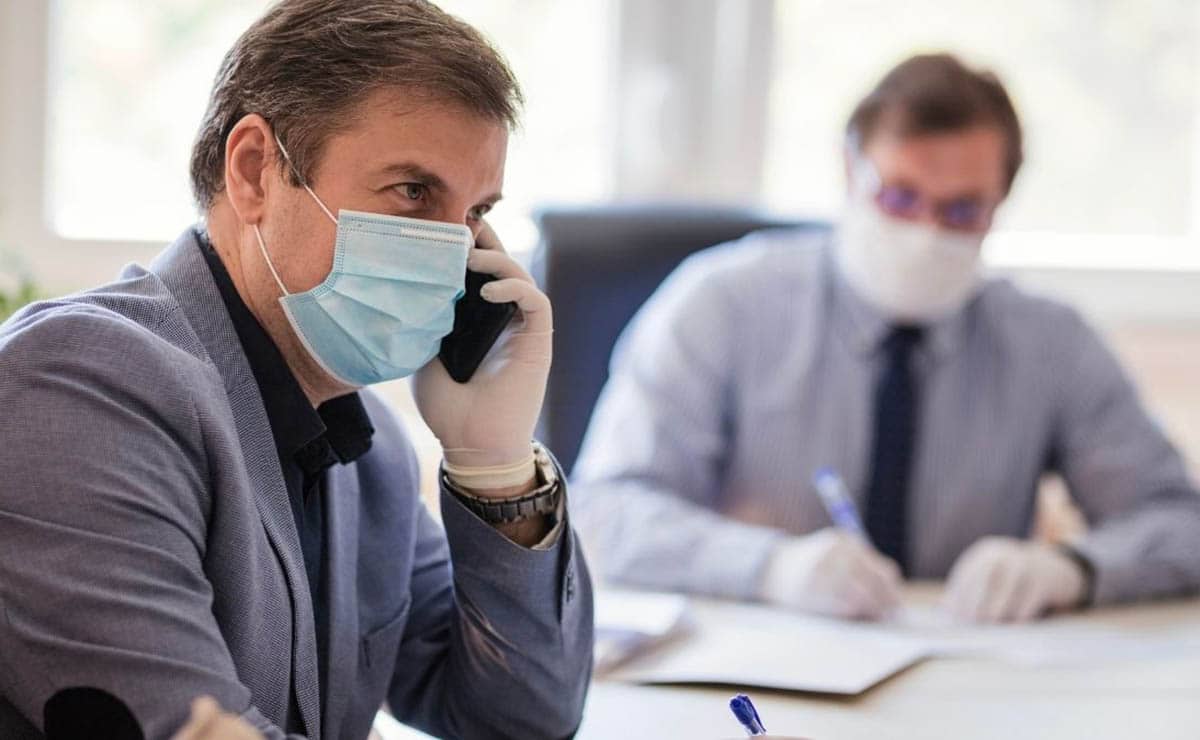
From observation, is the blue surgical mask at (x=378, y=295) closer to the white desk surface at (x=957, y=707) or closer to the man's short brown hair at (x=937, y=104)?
the white desk surface at (x=957, y=707)

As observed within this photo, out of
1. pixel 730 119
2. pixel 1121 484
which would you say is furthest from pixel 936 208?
pixel 730 119

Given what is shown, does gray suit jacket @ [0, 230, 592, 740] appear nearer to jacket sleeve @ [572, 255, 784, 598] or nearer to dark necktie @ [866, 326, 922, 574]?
jacket sleeve @ [572, 255, 784, 598]

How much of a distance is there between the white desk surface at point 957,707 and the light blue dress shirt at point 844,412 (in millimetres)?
591

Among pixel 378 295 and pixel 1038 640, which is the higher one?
pixel 378 295

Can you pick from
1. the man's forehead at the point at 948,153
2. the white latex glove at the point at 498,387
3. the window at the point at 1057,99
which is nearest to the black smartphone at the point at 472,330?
the white latex glove at the point at 498,387

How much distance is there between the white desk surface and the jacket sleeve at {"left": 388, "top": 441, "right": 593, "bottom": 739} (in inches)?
2.2

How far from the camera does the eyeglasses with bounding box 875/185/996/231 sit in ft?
6.65

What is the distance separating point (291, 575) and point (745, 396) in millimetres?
1156

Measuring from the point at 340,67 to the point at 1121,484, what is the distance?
1442mm

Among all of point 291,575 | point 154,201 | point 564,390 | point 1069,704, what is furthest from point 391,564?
point 154,201

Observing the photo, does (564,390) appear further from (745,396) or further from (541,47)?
(541,47)

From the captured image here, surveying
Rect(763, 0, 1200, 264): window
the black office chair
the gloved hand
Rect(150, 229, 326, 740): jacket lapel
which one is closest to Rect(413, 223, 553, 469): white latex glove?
Rect(150, 229, 326, 740): jacket lapel

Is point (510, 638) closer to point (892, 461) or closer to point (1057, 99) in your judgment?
point (892, 461)

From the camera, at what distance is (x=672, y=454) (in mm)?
1993
